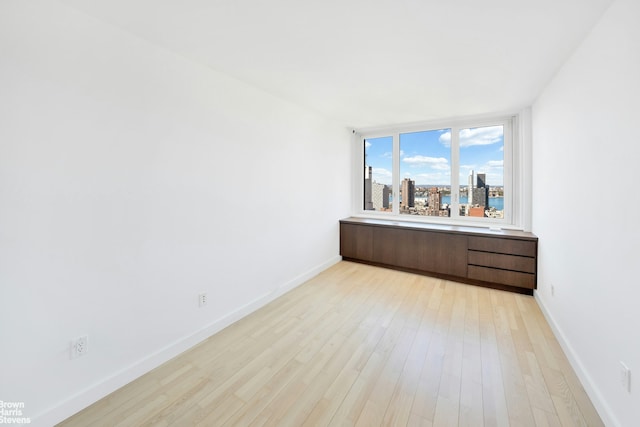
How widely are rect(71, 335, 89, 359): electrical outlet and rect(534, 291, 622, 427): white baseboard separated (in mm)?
3068

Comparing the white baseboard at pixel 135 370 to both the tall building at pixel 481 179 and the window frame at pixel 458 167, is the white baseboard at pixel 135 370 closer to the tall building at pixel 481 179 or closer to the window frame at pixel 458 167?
the window frame at pixel 458 167

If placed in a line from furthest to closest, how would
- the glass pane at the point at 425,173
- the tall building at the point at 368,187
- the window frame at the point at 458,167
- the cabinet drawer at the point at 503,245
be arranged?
the tall building at the point at 368,187, the glass pane at the point at 425,173, the window frame at the point at 458,167, the cabinet drawer at the point at 503,245

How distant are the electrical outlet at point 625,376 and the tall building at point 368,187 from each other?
396 cm

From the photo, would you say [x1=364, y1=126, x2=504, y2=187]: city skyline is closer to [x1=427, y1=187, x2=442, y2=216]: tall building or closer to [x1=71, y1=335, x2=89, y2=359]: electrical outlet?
[x1=427, y1=187, x2=442, y2=216]: tall building

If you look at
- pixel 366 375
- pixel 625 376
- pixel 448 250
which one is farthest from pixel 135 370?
pixel 448 250

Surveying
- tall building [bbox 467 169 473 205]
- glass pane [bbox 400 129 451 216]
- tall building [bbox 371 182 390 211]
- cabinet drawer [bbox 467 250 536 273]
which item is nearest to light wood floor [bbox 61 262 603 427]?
cabinet drawer [bbox 467 250 536 273]

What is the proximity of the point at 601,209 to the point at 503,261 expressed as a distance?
2.03m

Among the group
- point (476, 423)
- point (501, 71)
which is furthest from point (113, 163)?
point (501, 71)

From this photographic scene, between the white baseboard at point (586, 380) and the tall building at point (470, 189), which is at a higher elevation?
the tall building at point (470, 189)

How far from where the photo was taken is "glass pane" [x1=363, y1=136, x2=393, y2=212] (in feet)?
16.1

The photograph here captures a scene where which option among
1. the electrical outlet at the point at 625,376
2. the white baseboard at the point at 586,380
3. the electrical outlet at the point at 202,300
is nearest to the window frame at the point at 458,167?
the white baseboard at the point at 586,380

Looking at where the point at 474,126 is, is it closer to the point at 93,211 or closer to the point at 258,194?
the point at 258,194

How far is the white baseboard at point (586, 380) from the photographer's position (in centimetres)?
146

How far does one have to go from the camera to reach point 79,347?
1630 mm
